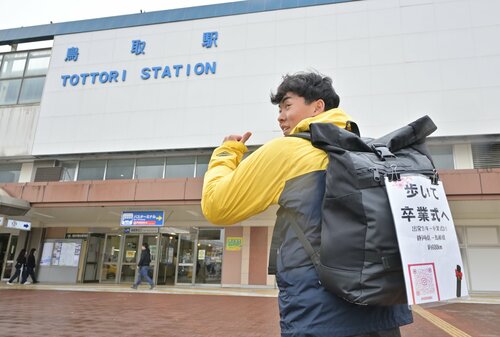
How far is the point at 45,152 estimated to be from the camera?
18.0m

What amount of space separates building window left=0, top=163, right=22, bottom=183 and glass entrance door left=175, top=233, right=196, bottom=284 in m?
8.90

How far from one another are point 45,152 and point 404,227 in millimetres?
19835

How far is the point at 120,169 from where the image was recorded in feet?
57.5

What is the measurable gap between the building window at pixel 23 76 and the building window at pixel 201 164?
369 inches

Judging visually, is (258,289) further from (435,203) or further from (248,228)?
(435,203)

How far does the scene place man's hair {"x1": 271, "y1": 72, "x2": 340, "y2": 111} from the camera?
152 centimetres

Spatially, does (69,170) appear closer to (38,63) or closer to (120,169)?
(120,169)

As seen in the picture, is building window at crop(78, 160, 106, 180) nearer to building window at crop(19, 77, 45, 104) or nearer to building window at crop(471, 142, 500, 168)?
building window at crop(19, 77, 45, 104)

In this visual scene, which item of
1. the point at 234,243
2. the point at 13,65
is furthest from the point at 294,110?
the point at 13,65

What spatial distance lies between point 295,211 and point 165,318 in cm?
676

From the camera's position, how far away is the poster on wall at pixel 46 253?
1627cm

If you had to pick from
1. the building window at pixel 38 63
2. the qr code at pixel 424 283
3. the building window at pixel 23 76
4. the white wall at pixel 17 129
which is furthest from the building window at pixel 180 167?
the qr code at pixel 424 283

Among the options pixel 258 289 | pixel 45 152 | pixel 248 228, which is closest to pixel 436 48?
pixel 248 228

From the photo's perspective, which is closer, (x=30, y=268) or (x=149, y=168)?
(x=30, y=268)
